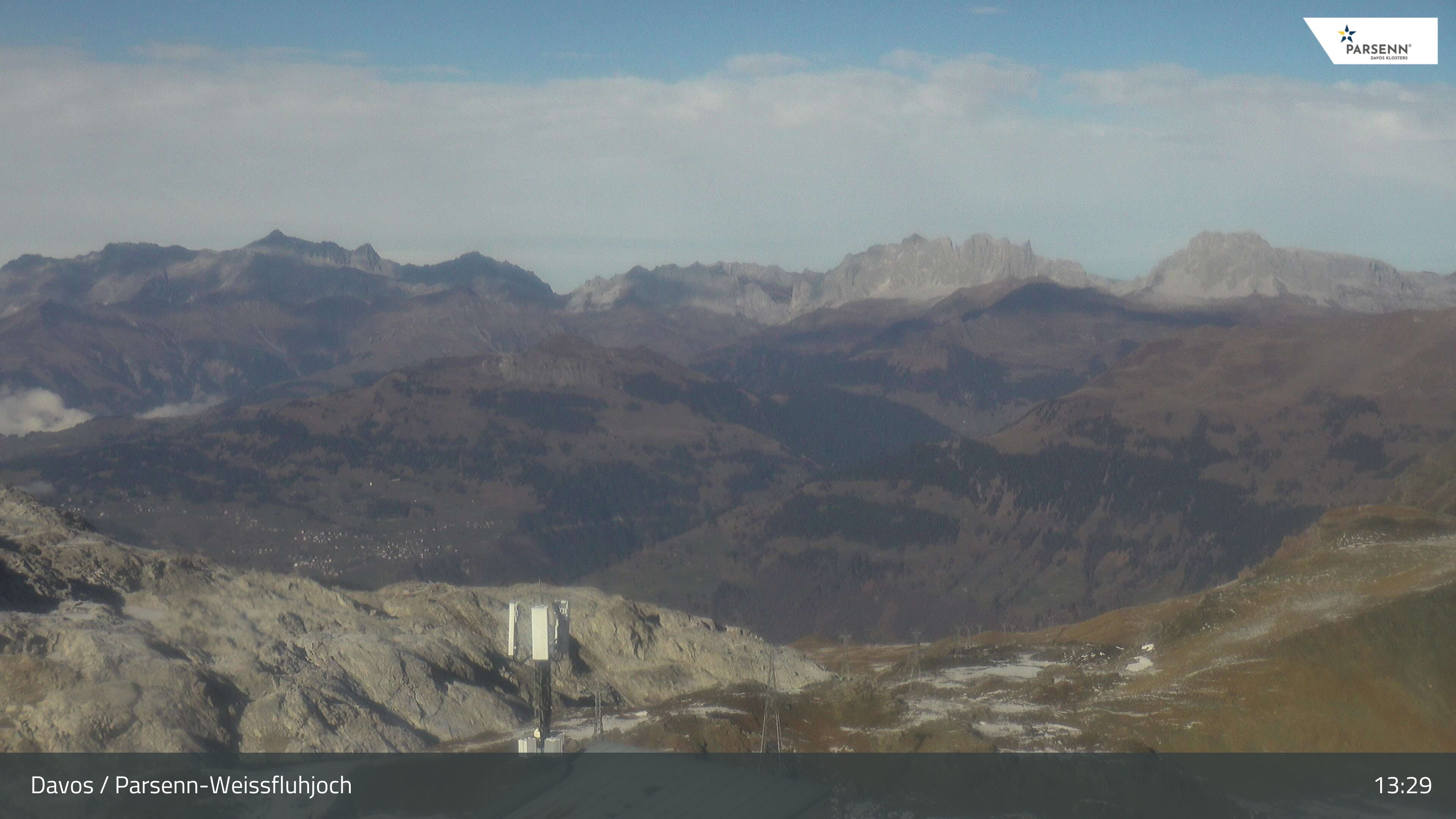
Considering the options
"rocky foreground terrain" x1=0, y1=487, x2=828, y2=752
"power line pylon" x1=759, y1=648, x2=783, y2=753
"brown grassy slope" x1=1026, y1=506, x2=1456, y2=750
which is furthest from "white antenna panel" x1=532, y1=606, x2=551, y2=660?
"brown grassy slope" x1=1026, y1=506, x2=1456, y2=750

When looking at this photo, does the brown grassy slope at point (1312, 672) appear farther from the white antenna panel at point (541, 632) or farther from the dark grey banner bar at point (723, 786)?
the white antenna panel at point (541, 632)

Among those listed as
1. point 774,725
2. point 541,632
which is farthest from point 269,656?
point 774,725

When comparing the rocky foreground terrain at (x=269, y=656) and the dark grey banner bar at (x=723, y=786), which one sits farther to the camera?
the rocky foreground terrain at (x=269, y=656)

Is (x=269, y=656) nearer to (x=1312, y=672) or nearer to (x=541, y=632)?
(x=541, y=632)

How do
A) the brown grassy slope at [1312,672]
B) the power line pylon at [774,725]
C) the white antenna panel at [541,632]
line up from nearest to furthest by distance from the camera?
the white antenna panel at [541,632]
the power line pylon at [774,725]
the brown grassy slope at [1312,672]

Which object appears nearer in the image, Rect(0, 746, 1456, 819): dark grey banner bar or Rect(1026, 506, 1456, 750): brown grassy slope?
Rect(0, 746, 1456, 819): dark grey banner bar

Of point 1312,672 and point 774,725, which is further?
point 1312,672

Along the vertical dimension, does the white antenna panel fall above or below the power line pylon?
above

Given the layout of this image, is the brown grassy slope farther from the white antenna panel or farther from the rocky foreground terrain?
the white antenna panel

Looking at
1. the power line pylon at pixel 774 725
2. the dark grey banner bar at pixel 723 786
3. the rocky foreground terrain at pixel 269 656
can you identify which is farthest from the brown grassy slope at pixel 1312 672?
the rocky foreground terrain at pixel 269 656
